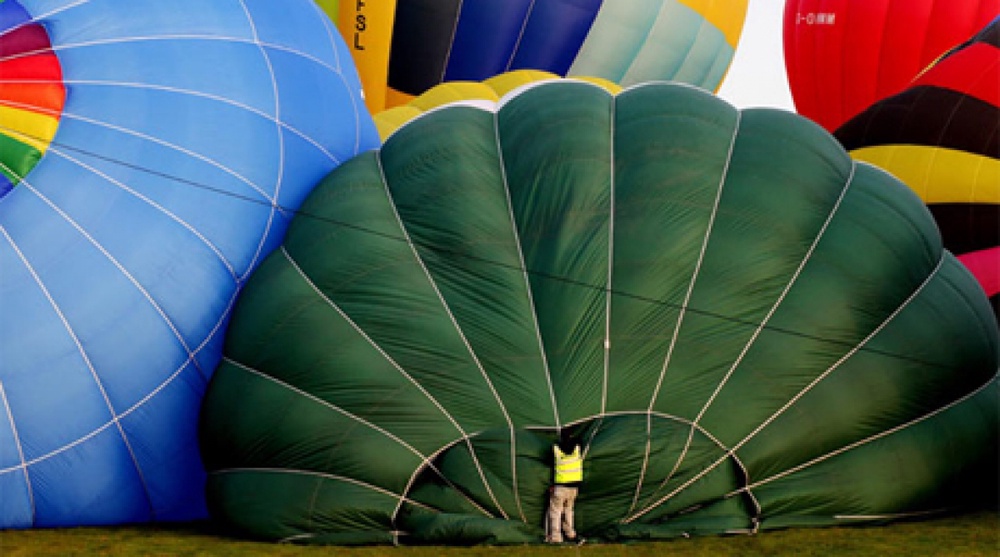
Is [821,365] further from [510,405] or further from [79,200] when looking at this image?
[79,200]

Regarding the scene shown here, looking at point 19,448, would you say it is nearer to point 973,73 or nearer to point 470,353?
point 470,353

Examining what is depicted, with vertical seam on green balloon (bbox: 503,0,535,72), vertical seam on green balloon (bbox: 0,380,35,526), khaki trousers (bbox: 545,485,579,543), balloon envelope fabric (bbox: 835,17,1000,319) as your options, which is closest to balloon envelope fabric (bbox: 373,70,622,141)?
vertical seam on green balloon (bbox: 503,0,535,72)

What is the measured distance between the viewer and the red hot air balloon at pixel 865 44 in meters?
13.5

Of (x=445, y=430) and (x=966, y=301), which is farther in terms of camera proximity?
(x=966, y=301)

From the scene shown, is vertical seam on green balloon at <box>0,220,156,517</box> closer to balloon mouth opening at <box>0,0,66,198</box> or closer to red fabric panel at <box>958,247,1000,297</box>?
balloon mouth opening at <box>0,0,66,198</box>

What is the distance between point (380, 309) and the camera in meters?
6.39

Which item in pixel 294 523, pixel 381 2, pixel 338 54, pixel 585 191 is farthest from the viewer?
pixel 381 2

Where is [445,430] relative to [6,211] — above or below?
below

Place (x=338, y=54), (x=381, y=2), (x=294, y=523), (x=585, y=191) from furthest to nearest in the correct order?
(x=381, y=2) → (x=338, y=54) → (x=585, y=191) → (x=294, y=523)

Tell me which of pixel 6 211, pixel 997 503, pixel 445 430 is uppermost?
pixel 6 211

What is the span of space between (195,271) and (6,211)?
0.85 m

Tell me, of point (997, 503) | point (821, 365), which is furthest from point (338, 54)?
point (997, 503)

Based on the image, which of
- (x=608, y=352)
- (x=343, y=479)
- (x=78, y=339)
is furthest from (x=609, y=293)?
(x=78, y=339)

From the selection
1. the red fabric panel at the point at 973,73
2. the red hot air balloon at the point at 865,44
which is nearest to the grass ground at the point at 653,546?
the red fabric panel at the point at 973,73
